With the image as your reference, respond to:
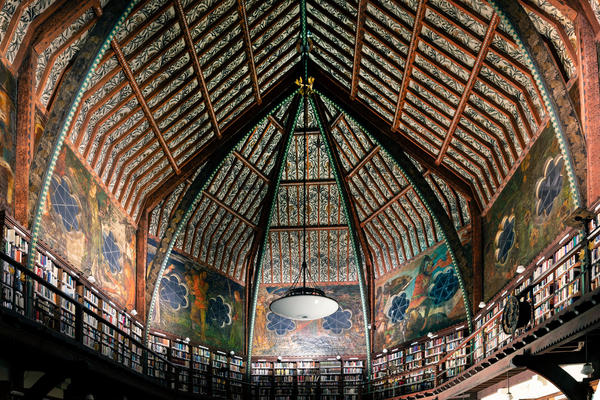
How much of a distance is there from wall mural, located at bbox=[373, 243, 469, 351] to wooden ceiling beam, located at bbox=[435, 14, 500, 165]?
11.9 ft

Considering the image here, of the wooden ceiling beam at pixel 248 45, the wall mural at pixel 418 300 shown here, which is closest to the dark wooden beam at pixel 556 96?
the wooden ceiling beam at pixel 248 45

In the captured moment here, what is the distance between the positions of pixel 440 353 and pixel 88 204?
10888 millimetres

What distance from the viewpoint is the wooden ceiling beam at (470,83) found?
13.3m

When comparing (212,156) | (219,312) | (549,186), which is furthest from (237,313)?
(549,186)

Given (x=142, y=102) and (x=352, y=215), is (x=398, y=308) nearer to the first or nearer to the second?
(x=352, y=215)

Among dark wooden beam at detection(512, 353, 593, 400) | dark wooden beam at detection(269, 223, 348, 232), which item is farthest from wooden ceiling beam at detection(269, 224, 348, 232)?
dark wooden beam at detection(512, 353, 593, 400)

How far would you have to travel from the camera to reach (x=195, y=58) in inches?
622

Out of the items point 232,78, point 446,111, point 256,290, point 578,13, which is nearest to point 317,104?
point 232,78

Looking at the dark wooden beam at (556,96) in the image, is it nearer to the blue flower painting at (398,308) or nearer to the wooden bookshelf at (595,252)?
the wooden bookshelf at (595,252)

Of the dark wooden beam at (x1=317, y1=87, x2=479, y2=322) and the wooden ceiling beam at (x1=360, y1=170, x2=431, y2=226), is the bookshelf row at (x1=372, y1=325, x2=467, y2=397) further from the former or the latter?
the wooden ceiling beam at (x1=360, y1=170, x2=431, y2=226)

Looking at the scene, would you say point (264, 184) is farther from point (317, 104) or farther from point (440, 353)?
point (440, 353)

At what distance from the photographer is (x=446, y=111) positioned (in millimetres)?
16797

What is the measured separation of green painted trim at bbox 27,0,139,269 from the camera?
1186 cm

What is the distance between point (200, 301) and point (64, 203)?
867cm
